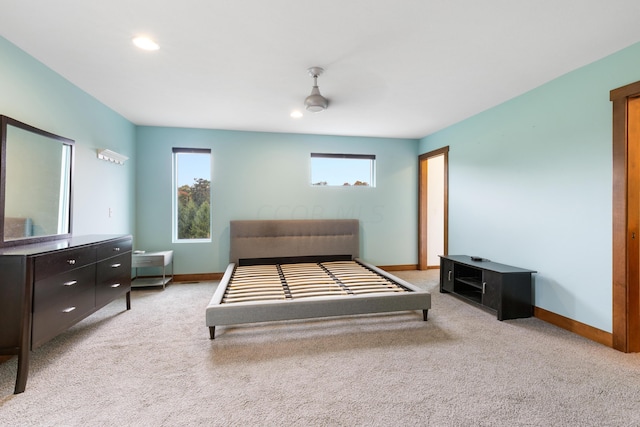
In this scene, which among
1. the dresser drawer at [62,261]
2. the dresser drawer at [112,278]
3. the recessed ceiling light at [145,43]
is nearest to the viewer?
the dresser drawer at [62,261]

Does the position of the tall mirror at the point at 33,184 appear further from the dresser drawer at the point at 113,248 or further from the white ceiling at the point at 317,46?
the white ceiling at the point at 317,46

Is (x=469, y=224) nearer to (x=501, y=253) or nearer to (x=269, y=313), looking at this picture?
(x=501, y=253)

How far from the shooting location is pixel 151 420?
160 cm

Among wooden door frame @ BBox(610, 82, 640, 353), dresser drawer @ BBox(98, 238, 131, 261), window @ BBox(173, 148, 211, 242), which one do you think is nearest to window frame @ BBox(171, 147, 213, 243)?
window @ BBox(173, 148, 211, 242)

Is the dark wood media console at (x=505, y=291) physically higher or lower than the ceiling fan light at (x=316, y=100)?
lower

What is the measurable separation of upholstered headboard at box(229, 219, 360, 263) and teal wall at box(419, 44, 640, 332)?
195 centimetres

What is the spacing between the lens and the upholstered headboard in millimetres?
4652

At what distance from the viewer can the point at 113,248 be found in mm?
2875

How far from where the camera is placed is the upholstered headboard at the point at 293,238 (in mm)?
4652

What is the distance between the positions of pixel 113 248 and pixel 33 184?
82 cm

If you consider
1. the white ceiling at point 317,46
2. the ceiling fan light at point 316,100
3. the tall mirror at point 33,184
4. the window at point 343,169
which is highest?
the white ceiling at point 317,46

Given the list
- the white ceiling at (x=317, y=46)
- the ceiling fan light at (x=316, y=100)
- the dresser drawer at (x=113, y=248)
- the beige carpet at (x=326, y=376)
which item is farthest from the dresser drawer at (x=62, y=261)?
the ceiling fan light at (x=316, y=100)

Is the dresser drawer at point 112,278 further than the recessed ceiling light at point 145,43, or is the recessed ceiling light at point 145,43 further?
the dresser drawer at point 112,278

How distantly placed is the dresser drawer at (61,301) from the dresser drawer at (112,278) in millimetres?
110
